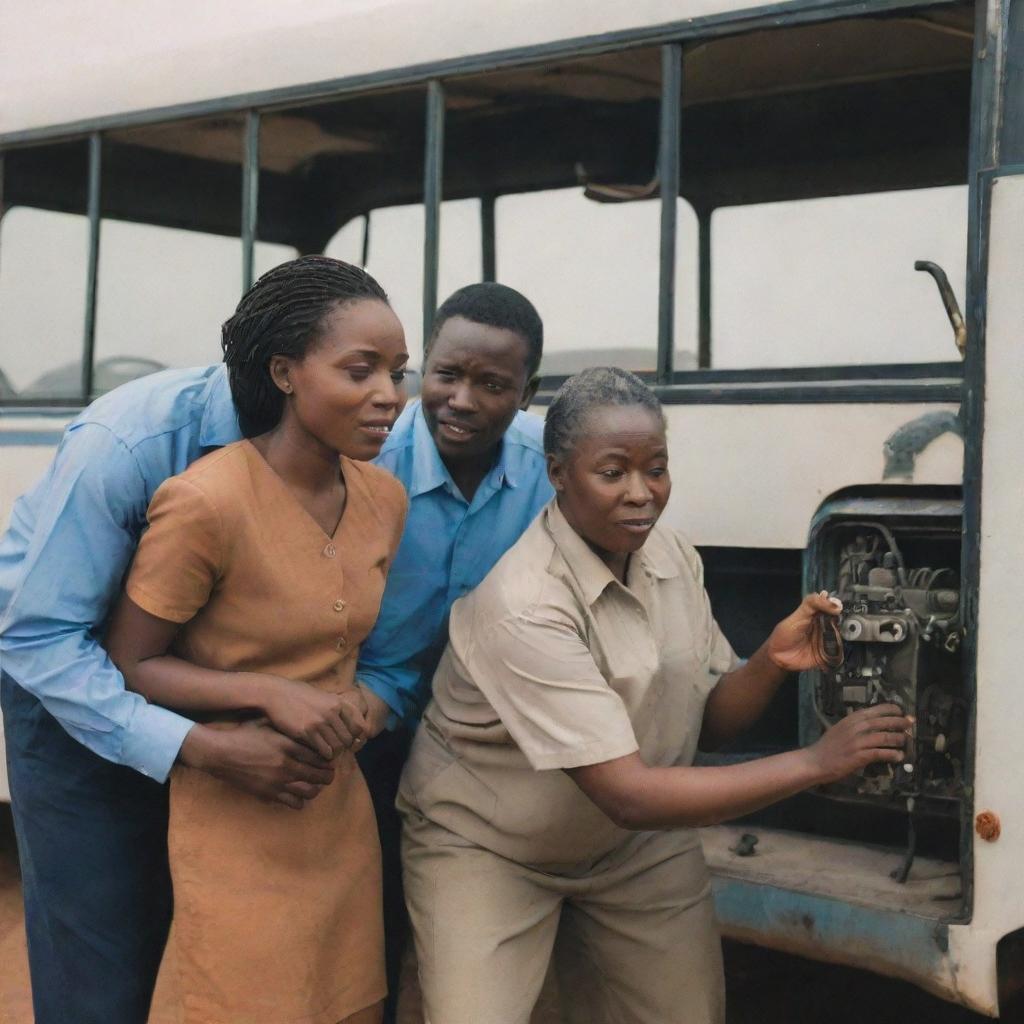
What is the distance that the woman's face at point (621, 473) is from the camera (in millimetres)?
2344

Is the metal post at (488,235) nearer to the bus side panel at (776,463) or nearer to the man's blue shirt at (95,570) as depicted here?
the bus side panel at (776,463)

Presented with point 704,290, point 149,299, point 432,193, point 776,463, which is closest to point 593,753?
point 776,463

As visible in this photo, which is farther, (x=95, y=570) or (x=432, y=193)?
(x=432, y=193)

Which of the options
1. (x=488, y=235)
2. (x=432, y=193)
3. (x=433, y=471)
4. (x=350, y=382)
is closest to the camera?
(x=350, y=382)

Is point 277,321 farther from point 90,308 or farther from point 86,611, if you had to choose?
point 90,308

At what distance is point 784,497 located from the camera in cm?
315

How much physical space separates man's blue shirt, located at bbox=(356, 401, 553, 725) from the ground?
149 centimetres

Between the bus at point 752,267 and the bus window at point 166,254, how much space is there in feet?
0.04

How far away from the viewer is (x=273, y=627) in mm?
2256

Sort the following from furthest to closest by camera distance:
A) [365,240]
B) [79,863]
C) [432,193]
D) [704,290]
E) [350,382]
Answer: [365,240], [432,193], [704,290], [79,863], [350,382]

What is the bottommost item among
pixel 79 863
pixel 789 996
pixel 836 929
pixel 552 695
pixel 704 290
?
pixel 789 996

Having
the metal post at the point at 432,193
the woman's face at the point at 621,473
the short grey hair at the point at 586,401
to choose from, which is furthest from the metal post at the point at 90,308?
the woman's face at the point at 621,473

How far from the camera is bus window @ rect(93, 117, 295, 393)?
4.29 m

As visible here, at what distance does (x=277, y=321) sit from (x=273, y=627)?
500 millimetres
